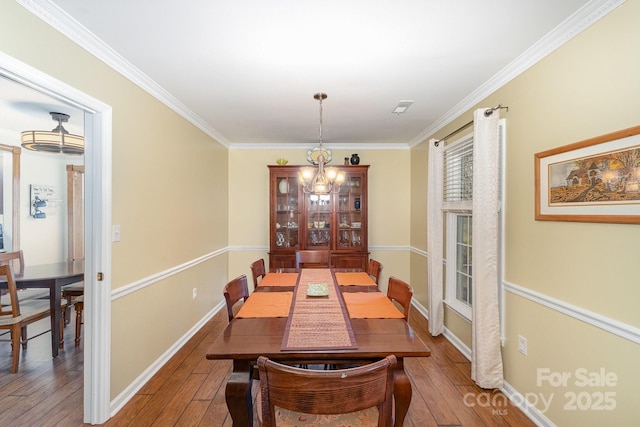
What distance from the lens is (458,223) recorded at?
3350 millimetres

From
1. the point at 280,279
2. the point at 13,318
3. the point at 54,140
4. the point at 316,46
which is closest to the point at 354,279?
the point at 280,279

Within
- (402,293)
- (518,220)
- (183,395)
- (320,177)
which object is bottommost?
(183,395)

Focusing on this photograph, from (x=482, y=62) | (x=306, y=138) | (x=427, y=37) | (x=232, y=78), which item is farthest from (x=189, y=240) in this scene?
(x=482, y=62)

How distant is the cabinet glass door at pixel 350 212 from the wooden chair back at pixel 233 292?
2.48 metres

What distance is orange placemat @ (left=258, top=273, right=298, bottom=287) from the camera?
2.47 m

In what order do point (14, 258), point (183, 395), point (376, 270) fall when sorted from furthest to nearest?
point (14, 258)
point (376, 270)
point (183, 395)

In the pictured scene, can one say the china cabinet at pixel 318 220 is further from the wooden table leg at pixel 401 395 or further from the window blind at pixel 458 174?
the wooden table leg at pixel 401 395

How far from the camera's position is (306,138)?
4.34 m

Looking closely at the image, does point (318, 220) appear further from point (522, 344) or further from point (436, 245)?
point (522, 344)

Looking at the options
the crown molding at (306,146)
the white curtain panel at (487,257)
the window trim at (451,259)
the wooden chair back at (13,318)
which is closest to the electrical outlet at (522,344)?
the white curtain panel at (487,257)

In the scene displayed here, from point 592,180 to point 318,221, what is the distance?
331 centimetres

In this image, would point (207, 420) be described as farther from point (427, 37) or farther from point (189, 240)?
point (427, 37)

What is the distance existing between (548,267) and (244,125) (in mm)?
3348

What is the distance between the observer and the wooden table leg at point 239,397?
1340 mm
